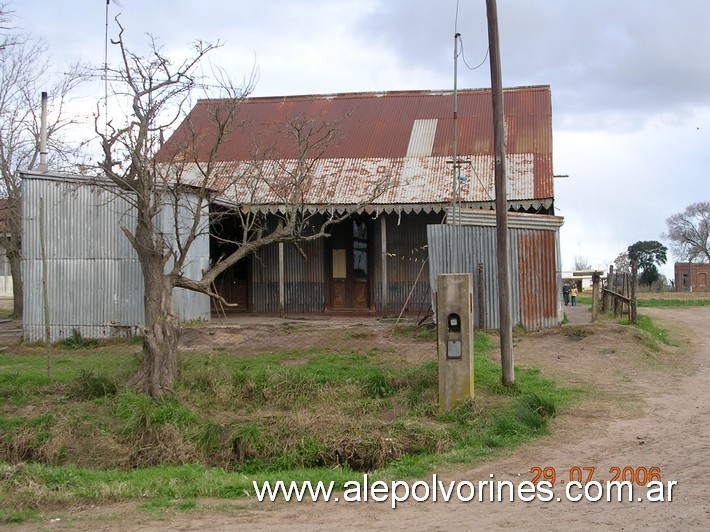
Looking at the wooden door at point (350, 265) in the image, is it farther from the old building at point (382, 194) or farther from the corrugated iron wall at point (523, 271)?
the corrugated iron wall at point (523, 271)

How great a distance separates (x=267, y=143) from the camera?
21.7 meters

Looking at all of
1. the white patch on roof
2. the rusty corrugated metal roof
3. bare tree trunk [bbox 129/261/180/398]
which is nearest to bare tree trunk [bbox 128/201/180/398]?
bare tree trunk [bbox 129/261/180/398]

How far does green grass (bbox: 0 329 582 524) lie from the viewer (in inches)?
287

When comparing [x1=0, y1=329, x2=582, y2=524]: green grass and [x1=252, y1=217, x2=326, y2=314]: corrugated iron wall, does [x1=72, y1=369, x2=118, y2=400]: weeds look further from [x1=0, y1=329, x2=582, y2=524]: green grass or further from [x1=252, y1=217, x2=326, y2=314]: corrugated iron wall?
[x1=252, y1=217, x2=326, y2=314]: corrugated iron wall

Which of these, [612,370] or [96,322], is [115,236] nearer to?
[96,322]

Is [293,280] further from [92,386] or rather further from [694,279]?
[694,279]

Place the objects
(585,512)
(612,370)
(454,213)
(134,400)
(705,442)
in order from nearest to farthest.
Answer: (585,512) → (705,442) → (134,400) → (612,370) → (454,213)

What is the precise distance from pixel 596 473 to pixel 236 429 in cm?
441

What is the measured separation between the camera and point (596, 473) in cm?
681

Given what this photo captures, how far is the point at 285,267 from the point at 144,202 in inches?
408

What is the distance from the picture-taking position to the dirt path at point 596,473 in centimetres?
568

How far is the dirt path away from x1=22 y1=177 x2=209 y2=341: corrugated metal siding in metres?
9.81

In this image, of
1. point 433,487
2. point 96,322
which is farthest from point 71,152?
point 433,487
